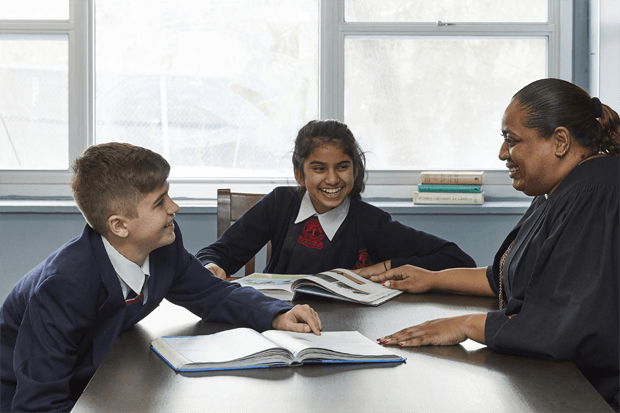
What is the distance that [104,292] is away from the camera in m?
1.17

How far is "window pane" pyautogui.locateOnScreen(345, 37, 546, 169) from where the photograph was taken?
3.13 metres

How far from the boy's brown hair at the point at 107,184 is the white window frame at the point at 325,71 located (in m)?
1.81

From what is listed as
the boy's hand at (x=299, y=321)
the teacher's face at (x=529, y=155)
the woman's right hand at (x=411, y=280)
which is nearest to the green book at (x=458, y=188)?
the woman's right hand at (x=411, y=280)

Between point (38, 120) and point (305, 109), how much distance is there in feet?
4.53

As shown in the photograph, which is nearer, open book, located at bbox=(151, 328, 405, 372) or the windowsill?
open book, located at bbox=(151, 328, 405, 372)

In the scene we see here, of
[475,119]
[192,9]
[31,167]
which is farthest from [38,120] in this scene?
[475,119]

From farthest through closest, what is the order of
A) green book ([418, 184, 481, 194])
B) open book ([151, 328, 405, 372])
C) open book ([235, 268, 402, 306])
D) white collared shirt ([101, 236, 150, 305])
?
green book ([418, 184, 481, 194]), open book ([235, 268, 402, 306]), white collared shirt ([101, 236, 150, 305]), open book ([151, 328, 405, 372])

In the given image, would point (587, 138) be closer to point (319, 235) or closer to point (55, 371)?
point (319, 235)

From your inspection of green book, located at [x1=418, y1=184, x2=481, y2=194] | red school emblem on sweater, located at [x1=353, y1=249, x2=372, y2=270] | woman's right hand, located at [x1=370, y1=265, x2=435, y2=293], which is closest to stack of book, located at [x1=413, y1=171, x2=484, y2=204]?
green book, located at [x1=418, y1=184, x2=481, y2=194]

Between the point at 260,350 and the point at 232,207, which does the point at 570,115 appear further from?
the point at 232,207

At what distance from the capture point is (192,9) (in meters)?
3.10

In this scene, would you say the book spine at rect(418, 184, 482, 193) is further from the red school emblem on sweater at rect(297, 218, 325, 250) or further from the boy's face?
the boy's face

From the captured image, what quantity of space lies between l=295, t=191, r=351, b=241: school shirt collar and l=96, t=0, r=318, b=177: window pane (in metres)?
1.09

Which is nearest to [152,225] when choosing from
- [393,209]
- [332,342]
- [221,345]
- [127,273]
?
[127,273]
